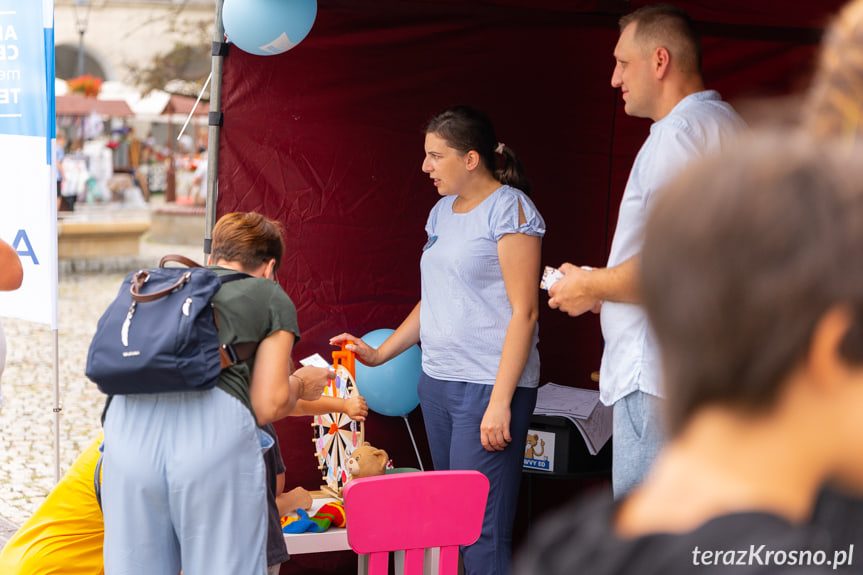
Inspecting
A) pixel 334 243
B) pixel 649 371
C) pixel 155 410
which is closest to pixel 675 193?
pixel 649 371

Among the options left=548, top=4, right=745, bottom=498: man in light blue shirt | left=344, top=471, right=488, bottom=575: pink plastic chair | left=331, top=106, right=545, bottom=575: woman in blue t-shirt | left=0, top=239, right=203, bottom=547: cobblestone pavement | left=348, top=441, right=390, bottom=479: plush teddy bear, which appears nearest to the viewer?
left=548, top=4, right=745, bottom=498: man in light blue shirt

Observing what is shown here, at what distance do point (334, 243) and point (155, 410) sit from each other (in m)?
1.55

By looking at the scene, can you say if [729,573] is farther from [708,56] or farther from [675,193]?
[708,56]

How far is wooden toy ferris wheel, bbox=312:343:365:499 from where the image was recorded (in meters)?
3.16

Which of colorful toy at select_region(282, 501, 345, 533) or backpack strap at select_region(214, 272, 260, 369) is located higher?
backpack strap at select_region(214, 272, 260, 369)

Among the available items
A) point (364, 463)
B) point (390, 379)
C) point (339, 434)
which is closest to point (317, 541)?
point (364, 463)

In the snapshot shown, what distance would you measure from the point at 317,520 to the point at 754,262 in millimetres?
2548

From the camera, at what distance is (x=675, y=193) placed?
1.99ft

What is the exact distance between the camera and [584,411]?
139 inches

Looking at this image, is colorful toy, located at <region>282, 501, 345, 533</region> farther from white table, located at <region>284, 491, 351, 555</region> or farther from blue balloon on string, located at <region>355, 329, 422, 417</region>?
blue balloon on string, located at <region>355, 329, 422, 417</region>

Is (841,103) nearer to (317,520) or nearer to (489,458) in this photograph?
(489,458)

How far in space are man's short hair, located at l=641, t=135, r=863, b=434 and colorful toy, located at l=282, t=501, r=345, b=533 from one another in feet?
7.98

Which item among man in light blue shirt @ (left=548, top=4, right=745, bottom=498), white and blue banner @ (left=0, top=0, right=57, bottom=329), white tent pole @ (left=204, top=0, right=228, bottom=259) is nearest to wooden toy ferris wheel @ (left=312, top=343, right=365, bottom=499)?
white tent pole @ (left=204, top=0, right=228, bottom=259)

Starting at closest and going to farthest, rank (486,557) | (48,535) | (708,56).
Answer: (48,535)
(486,557)
(708,56)
